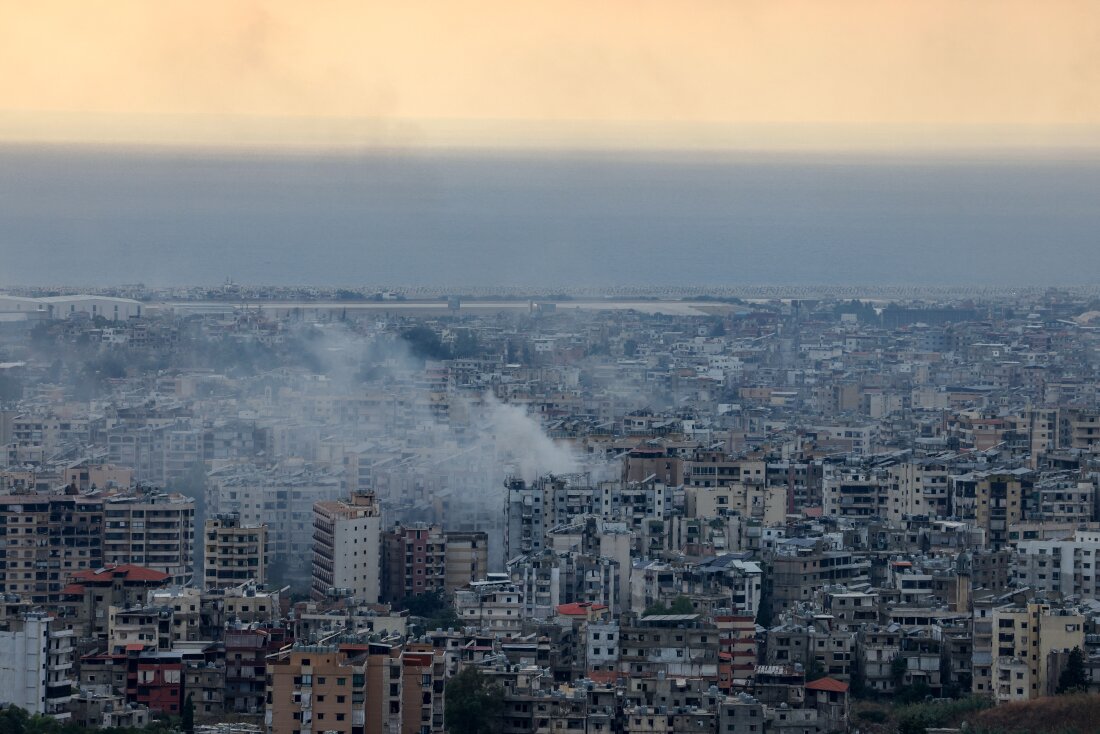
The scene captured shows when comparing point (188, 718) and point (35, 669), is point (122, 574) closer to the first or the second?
point (35, 669)

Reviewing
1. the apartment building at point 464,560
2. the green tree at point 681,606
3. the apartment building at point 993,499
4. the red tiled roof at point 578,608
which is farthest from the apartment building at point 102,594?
the apartment building at point 993,499

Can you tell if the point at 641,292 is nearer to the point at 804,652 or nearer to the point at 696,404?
the point at 696,404

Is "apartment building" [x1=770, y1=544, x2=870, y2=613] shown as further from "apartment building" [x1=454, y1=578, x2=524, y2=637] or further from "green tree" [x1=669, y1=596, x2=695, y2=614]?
"apartment building" [x1=454, y1=578, x2=524, y2=637]

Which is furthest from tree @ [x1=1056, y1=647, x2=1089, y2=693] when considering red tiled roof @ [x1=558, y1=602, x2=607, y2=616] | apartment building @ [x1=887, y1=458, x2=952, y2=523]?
apartment building @ [x1=887, y1=458, x2=952, y2=523]

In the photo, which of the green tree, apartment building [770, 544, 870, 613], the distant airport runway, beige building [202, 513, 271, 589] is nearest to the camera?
the green tree

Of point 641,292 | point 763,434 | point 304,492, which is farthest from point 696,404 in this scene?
point 641,292
